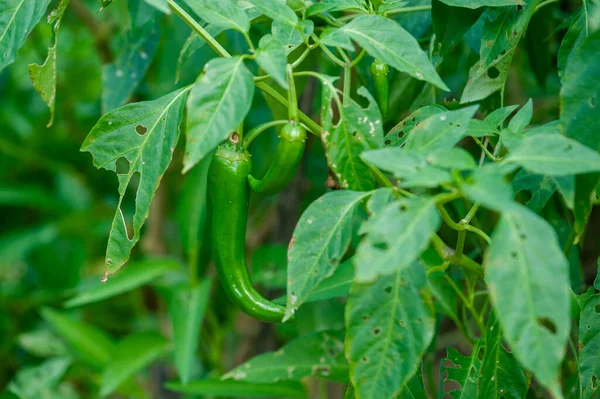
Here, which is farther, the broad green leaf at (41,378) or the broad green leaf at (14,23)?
the broad green leaf at (41,378)

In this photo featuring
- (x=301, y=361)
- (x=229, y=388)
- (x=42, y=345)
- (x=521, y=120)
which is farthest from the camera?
(x=42, y=345)

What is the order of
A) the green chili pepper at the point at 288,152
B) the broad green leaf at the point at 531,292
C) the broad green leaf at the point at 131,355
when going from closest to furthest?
1. the broad green leaf at the point at 531,292
2. the green chili pepper at the point at 288,152
3. the broad green leaf at the point at 131,355

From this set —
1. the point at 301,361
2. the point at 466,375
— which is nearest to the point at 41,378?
the point at 301,361

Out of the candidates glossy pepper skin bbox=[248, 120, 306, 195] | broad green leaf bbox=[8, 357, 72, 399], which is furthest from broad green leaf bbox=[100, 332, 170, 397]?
glossy pepper skin bbox=[248, 120, 306, 195]

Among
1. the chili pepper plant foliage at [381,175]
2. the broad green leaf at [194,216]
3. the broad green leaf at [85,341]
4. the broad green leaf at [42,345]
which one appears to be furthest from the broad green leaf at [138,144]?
the broad green leaf at [42,345]

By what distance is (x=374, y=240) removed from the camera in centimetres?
50

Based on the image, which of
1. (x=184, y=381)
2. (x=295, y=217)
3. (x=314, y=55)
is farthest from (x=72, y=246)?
(x=314, y=55)

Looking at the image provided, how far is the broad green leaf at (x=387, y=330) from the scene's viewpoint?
1.86 ft

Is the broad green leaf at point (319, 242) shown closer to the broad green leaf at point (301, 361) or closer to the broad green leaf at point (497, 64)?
the broad green leaf at point (497, 64)

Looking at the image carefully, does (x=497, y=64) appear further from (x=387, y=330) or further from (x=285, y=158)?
(x=387, y=330)

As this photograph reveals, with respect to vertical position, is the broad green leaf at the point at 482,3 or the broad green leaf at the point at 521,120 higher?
the broad green leaf at the point at 482,3

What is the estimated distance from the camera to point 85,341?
160cm

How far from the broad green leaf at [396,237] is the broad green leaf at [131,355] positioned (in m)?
0.94

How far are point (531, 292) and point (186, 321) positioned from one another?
3.01 feet
